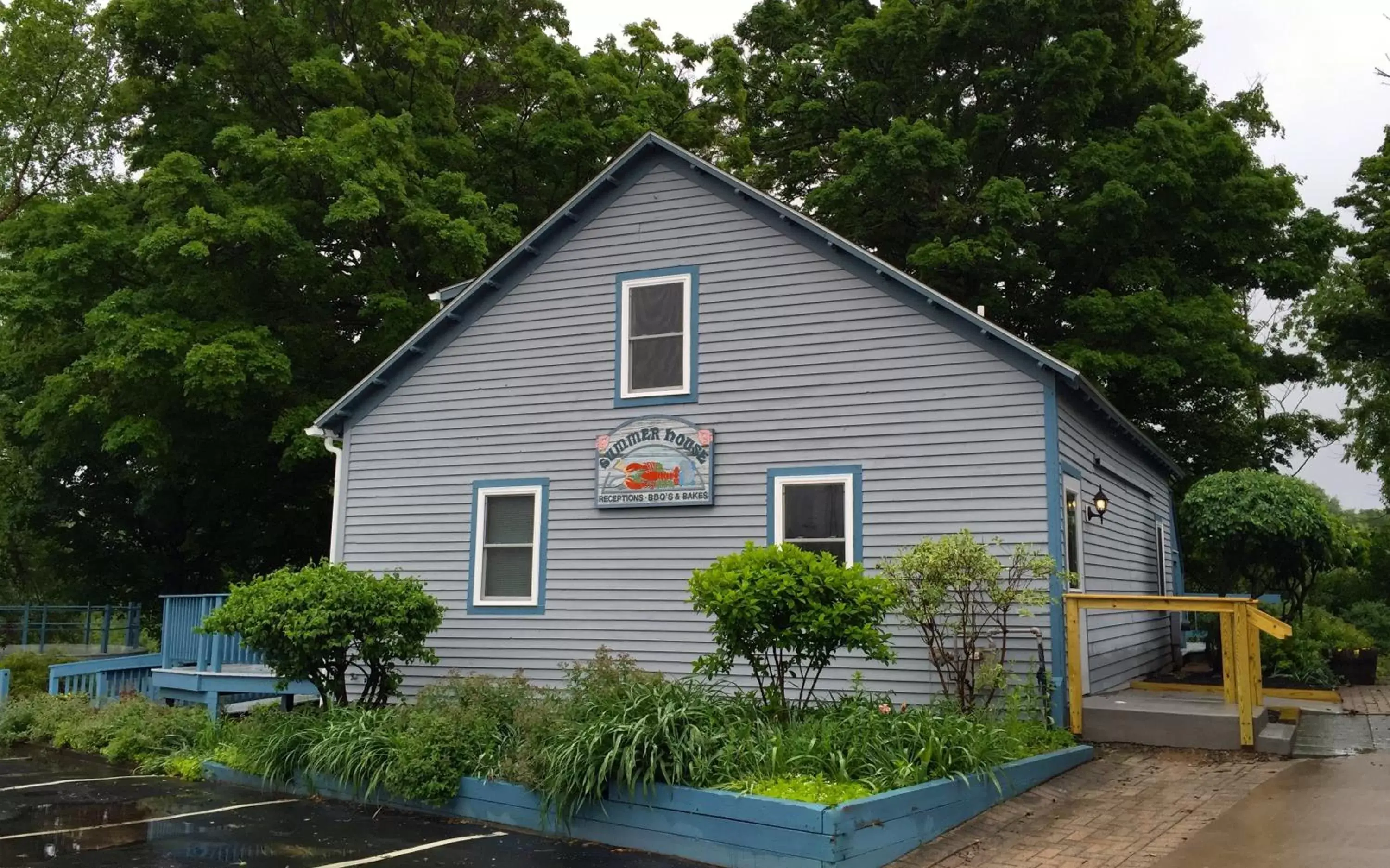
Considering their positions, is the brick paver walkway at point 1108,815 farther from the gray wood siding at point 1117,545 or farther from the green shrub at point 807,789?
the gray wood siding at point 1117,545

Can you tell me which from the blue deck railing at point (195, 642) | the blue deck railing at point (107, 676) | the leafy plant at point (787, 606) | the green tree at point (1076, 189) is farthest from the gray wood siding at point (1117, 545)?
the blue deck railing at point (107, 676)

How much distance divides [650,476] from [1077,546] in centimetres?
489

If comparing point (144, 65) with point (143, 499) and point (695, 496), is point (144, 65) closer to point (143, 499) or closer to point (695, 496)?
point (143, 499)

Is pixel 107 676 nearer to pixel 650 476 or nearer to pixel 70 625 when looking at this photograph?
pixel 650 476

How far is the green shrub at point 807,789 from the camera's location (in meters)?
7.29

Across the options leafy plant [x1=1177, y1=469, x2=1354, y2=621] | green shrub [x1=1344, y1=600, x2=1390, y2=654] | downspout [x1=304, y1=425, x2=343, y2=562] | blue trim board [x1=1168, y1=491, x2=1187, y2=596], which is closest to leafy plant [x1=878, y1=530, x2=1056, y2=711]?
leafy plant [x1=1177, y1=469, x2=1354, y2=621]

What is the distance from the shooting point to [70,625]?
26.2 metres

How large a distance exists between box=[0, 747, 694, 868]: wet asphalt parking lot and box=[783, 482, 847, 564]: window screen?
177 inches

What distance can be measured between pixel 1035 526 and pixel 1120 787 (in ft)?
8.68

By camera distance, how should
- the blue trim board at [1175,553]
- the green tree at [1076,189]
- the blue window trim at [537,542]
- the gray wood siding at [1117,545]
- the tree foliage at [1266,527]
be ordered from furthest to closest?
the green tree at [1076,189] → the blue trim board at [1175,553] → the tree foliage at [1266,527] → the blue window trim at [537,542] → the gray wood siding at [1117,545]

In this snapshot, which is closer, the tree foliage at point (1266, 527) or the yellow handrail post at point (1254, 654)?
the yellow handrail post at point (1254, 654)

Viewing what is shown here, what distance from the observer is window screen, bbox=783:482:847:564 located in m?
11.5

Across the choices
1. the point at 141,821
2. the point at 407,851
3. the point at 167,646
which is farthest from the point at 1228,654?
the point at 167,646

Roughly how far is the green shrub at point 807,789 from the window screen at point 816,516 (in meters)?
3.99
